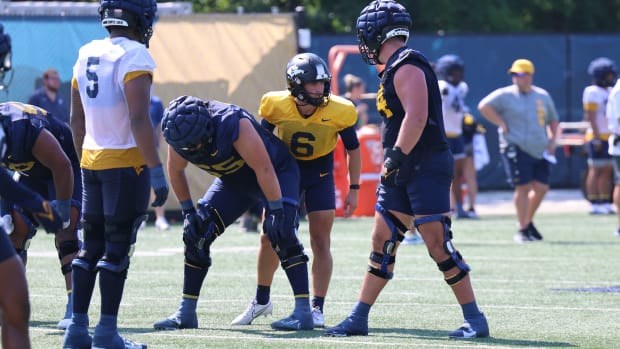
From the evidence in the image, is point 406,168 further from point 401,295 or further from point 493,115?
point 493,115

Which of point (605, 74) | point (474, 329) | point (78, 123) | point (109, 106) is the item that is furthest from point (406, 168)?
point (605, 74)

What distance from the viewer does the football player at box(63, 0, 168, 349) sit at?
7.51m

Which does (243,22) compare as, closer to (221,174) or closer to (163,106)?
(163,106)

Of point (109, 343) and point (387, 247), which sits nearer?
point (109, 343)

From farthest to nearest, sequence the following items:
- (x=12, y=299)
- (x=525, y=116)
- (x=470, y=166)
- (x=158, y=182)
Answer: (x=470, y=166), (x=525, y=116), (x=158, y=182), (x=12, y=299)

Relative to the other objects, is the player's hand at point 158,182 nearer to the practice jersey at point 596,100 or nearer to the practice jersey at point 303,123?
the practice jersey at point 303,123

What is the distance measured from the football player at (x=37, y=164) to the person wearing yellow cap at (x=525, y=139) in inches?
309

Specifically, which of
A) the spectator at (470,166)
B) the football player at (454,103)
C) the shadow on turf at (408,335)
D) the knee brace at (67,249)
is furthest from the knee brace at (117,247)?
the spectator at (470,166)

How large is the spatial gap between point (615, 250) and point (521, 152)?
1.86m

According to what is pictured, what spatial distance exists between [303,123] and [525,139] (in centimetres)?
740

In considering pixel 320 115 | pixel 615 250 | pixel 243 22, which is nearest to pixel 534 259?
pixel 615 250

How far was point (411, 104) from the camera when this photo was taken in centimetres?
805

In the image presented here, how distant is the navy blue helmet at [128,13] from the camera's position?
25.0ft

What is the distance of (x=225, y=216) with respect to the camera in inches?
343
